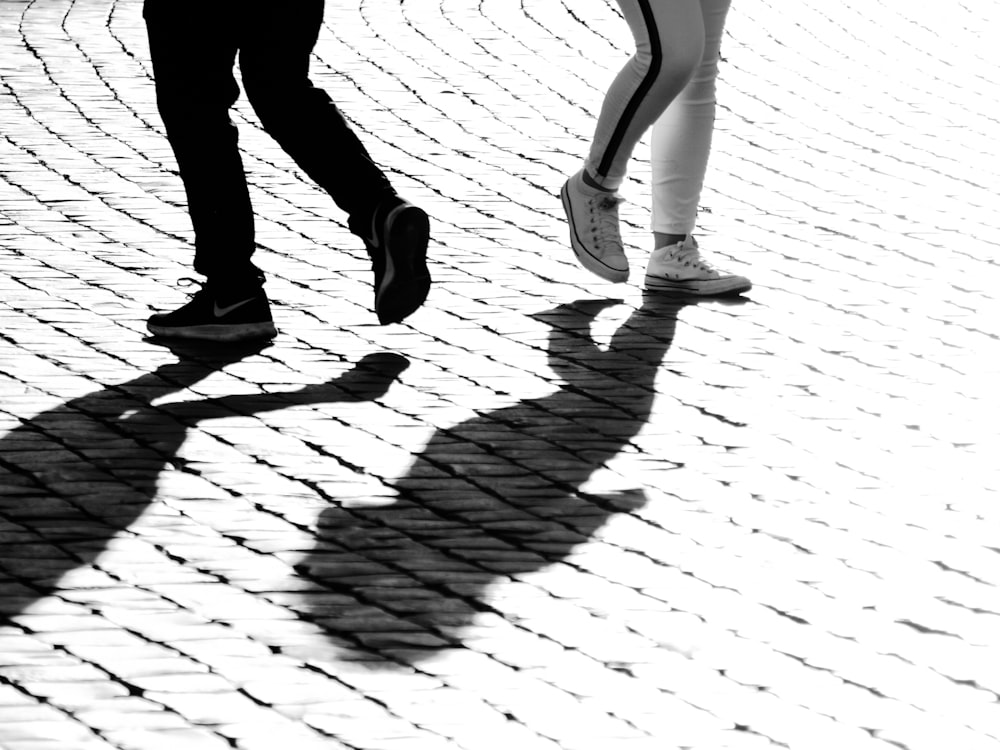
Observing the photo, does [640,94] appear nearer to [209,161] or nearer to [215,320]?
[209,161]

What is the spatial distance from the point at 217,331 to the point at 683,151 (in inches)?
64.3

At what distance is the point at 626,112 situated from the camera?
5820 millimetres

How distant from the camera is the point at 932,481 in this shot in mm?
4484

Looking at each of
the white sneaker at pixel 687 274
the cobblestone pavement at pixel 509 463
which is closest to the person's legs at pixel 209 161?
the cobblestone pavement at pixel 509 463

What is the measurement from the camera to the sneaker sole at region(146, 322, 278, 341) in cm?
549

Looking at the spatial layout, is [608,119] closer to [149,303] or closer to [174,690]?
[149,303]

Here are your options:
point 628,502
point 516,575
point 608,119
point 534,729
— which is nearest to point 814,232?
point 608,119

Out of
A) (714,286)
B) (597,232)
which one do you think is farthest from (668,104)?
(714,286)

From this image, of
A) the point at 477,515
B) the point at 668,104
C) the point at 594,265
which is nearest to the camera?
the point at 477,515

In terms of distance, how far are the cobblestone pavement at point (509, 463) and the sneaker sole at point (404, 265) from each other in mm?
136

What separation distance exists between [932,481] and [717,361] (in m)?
1.03

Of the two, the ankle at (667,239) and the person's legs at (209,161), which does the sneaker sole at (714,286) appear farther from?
the person's legs at (209,161)

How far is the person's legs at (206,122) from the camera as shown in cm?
523

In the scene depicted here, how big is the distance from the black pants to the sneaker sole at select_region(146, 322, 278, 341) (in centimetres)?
13
